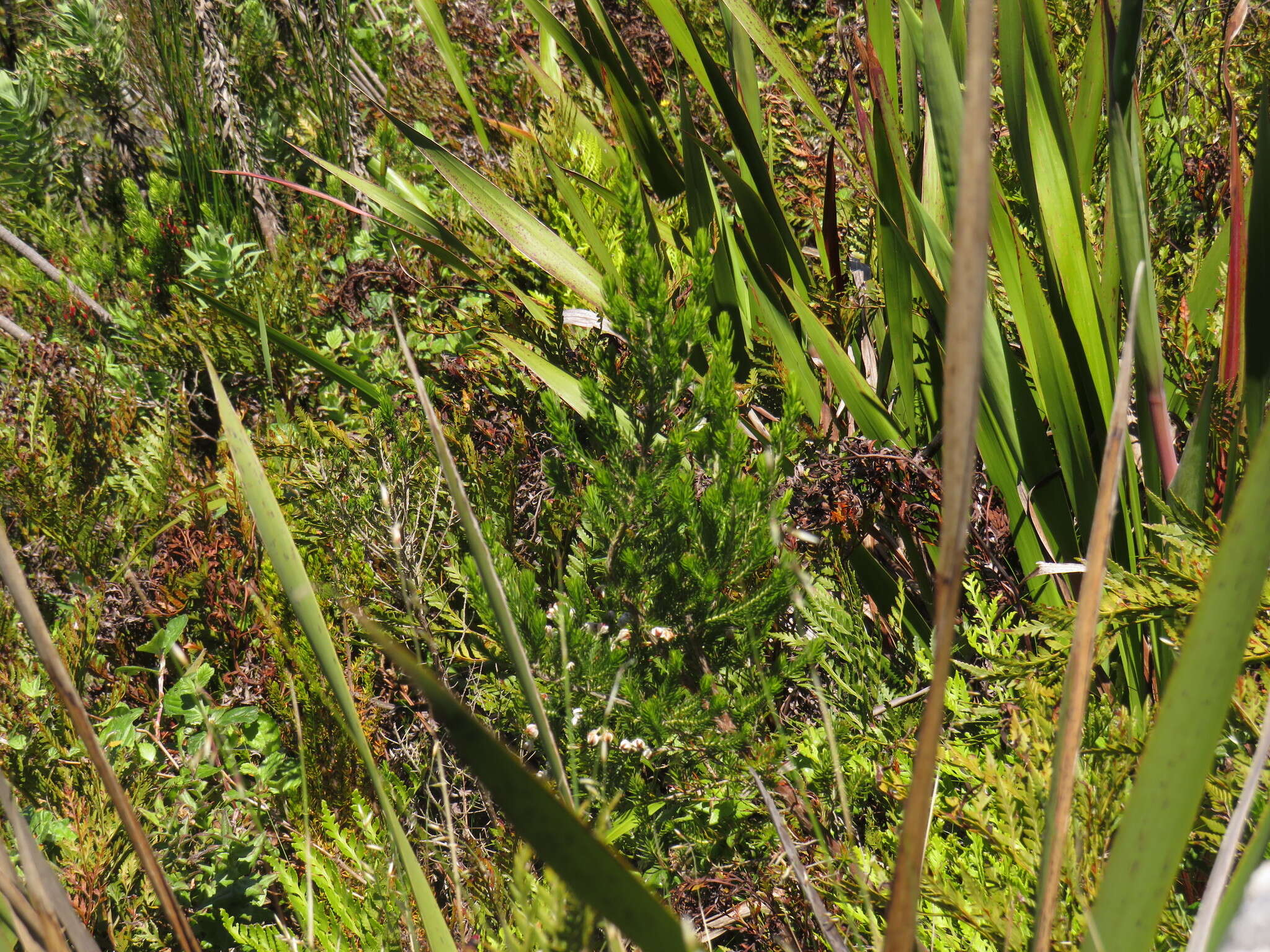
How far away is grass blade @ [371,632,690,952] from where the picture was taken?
1.20 ft

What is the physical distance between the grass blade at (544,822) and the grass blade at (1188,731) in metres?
0.26

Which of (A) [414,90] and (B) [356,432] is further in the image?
(A) [414,90]

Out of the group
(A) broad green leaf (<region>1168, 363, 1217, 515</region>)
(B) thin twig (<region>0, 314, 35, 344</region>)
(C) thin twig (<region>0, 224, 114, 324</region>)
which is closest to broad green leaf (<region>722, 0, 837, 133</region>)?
(A) broad green leaf (<region>1168, 363, 1217, 515</region>)

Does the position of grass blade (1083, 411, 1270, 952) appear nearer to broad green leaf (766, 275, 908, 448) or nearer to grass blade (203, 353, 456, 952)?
grass blade (203, 353, 456, 952)

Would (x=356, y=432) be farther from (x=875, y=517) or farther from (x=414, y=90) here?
(x=414, y=90)

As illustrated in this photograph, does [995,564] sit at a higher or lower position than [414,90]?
lower

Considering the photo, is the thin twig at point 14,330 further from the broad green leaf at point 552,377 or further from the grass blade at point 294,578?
the grass blade at point 294,578

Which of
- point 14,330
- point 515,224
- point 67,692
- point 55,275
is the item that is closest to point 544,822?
point 67,692

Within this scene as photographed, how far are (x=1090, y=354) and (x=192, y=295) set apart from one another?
2594 millimetres

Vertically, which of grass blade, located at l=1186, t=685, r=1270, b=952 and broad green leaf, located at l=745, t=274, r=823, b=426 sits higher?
broad green leaf, located at l=745, t=274, r=823, b=426

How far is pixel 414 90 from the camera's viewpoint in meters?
3.73

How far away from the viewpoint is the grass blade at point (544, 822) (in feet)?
1.20

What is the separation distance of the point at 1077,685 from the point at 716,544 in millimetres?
769

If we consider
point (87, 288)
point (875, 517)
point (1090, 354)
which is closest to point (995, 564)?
point (875, 517)
